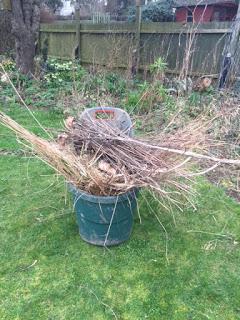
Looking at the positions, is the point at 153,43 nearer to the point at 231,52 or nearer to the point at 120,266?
the point at 231,52

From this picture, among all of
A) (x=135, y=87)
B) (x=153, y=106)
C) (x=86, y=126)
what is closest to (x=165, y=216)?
(x=86, y=126)

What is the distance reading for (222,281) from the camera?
2162 millimetres

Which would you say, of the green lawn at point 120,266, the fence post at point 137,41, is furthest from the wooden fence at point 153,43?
the green lawn at point 120,266

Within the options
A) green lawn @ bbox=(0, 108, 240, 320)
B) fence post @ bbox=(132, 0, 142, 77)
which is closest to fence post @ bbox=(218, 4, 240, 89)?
fence post @ bbox=(132, 0, 142, 77)

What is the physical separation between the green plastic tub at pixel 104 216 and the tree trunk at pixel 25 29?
523 cm

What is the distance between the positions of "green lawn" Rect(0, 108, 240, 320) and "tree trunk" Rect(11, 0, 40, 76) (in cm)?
450

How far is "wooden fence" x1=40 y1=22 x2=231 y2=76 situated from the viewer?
18.9ft

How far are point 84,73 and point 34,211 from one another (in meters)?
4.01

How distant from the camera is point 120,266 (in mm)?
2242

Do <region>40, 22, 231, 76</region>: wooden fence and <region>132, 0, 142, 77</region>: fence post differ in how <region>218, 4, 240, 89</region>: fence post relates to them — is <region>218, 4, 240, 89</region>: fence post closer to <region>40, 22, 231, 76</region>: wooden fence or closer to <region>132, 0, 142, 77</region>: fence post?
<region>40, 22, 231, 76</region>: wooden fence

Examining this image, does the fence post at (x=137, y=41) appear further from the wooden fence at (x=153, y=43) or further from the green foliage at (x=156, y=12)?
the green foliage at (x=156, y=12)

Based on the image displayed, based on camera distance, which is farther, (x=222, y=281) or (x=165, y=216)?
(x=165, y=216)

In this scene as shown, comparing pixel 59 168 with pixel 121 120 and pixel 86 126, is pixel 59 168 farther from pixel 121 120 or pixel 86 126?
pixel 121 120

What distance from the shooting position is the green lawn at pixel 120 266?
194 cm
